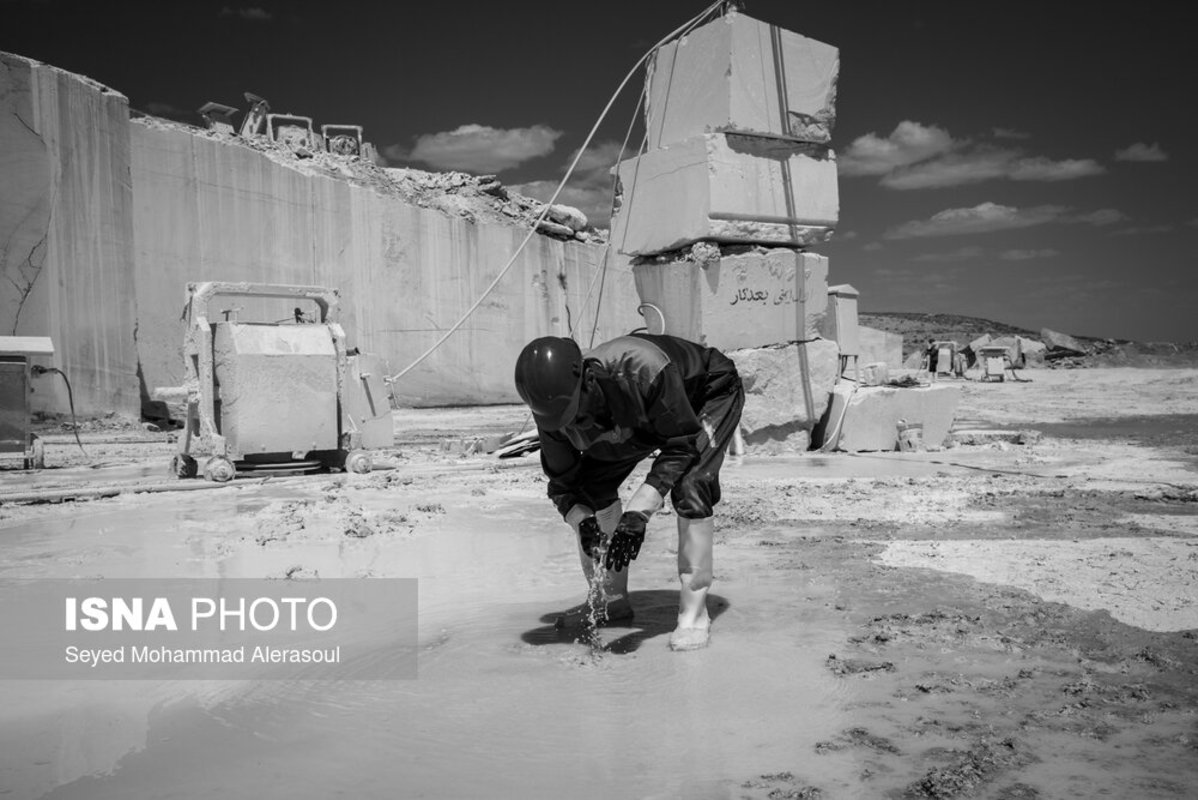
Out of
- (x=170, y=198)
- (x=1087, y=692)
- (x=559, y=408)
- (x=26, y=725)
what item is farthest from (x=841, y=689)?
(x=170, y=198)

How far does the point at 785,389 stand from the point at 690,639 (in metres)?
5.78

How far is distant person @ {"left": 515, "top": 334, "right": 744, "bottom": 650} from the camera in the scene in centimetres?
292

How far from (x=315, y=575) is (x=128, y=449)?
7.82m

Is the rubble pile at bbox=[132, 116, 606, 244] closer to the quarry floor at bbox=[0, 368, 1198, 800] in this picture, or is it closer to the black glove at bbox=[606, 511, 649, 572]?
the quarry floor at bbox=[0, 368, 1198, 800]

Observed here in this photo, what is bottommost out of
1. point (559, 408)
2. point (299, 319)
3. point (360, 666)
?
point (360, 666)

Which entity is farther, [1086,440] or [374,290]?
[374,290]

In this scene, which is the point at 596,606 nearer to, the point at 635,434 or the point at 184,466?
the point at 635,434

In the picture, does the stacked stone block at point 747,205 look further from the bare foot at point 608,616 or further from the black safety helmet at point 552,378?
the black safety helmet at point 552,378

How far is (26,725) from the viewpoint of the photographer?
8.40ft

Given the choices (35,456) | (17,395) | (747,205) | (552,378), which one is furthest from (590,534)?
(35,456)

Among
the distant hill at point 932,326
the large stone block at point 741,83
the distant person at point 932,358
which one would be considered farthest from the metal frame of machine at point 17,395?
the distant hill at point 932,326

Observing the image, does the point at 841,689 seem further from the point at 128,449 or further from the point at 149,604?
the point at 128,449

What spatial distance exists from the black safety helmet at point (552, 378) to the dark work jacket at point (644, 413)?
0.44 ft

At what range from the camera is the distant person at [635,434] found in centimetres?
292
